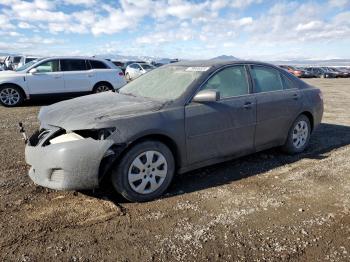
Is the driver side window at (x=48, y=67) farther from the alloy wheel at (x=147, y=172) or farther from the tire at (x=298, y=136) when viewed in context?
the alloy wheel at (x=147, y=172)

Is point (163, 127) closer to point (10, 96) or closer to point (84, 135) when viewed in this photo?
point (84, 135)

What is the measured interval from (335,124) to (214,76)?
5151mm

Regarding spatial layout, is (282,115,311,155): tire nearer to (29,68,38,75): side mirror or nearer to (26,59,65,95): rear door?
(26,59,65,95): rear door

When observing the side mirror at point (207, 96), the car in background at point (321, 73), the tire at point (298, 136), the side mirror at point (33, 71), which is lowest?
the car in background at point (321, 73)

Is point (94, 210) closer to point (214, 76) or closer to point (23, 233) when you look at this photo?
point (23, 233)

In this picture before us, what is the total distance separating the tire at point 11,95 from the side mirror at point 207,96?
8.83 m

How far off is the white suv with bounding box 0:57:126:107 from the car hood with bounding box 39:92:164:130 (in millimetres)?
7378

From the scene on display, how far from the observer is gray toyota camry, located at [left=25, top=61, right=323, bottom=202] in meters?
3.69

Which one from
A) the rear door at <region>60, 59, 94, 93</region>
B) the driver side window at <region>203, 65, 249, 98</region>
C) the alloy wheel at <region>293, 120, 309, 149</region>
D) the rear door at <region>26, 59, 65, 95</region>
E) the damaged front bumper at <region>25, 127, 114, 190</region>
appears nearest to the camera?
the damaged front bumper at <region>25, 127, 114, 190</region>

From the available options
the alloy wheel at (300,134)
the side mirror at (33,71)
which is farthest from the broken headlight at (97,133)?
the side mirror at (33,71)

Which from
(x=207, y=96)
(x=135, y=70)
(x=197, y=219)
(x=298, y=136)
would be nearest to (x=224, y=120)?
(x=207, y=96)

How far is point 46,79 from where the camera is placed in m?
11.5

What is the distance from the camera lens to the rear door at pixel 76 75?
11781 mm

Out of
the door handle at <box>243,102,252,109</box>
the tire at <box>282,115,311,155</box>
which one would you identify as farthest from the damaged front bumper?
the tire at <box>282,115,311,155</box>
